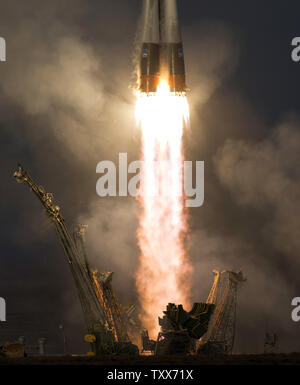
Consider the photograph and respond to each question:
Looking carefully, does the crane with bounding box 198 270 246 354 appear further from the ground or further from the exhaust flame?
the ground

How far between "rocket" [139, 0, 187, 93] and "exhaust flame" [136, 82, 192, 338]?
3276 millimetres

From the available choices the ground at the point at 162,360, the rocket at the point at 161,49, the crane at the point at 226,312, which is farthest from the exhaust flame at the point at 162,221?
the ground at the point at 162,360

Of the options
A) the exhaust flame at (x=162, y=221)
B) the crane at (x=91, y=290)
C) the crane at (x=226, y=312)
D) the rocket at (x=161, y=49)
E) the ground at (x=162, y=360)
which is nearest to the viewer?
the ground at (x=162, y=360)

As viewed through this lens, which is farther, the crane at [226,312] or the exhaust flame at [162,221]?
the exhaust flame at [162,221]

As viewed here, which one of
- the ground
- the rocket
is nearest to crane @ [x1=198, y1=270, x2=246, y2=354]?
the ground

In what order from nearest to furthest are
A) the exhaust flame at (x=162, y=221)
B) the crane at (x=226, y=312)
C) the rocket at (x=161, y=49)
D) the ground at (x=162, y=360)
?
the ground at (x=162, y=360)
the crane at (x=226, y=312)
the rocket at (x=161, y=49)
the exhaust flame at (x=162, y=221)

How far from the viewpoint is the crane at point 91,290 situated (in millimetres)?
70125

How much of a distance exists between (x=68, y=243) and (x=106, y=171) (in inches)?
853

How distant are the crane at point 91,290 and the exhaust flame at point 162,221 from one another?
22.0 feet

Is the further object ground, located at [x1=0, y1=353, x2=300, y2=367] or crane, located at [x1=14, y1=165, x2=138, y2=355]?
crane, located at [x1=14, y1=165, x2=138, y2=355]

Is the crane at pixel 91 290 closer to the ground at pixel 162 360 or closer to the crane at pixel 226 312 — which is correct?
the ground at pixel 162 360

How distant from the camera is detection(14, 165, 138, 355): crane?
70.1 meters

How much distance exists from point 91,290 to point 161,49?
64.4ft

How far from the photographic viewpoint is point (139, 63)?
74.6 m
